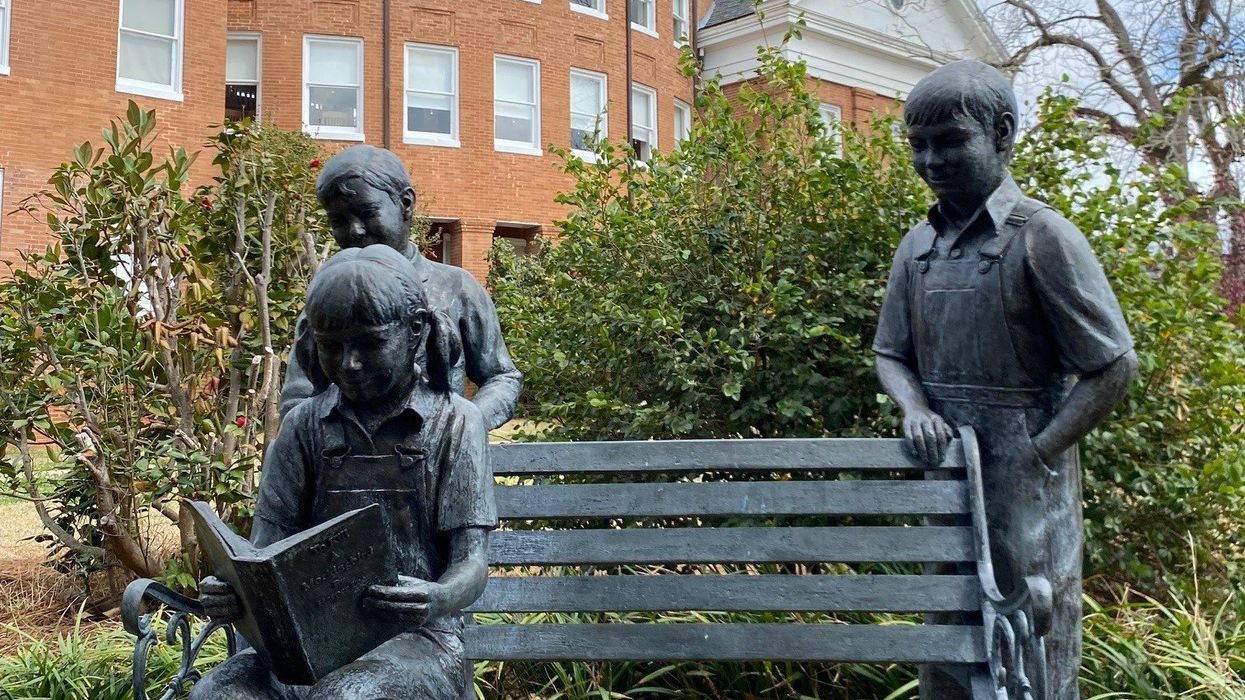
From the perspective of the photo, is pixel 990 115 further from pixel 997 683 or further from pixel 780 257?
pixel 780 257

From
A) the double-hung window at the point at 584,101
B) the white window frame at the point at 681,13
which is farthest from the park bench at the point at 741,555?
the white window frame at the point at 681,13

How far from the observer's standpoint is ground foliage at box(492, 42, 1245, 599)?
4426 mm

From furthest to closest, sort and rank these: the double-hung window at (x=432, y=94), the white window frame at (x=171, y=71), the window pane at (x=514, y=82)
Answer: the window pane at (x=514, y=82) → the double-hung window at (x=432, y=94) → the white window frame at (x=171, y=71)

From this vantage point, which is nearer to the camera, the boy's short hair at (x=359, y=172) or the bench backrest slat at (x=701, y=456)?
the boy's short hair at (x=359, y=172)

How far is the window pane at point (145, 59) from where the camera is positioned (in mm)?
15320

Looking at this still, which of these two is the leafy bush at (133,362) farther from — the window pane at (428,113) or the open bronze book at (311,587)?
the window pane at (428,113)

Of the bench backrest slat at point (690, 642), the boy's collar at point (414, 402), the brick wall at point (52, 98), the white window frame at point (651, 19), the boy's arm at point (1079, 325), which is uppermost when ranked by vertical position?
the white window frame at point (651, 19)

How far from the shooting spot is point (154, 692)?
374 cm

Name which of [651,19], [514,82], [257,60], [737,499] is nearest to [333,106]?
[257,60]

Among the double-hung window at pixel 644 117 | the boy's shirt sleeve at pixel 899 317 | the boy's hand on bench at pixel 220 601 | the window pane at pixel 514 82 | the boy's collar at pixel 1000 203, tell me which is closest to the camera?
the boy's hand on bench at pixel 220 601

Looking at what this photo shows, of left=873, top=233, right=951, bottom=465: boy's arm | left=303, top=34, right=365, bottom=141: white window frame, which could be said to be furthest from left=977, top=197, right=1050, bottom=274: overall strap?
left=303, top=34, right=365, bottom=141: white window frame

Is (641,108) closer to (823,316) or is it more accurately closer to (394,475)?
(823,316)

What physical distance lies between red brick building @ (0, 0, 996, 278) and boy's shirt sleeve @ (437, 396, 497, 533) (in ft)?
46.5

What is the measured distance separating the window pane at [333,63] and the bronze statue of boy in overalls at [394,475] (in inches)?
697
